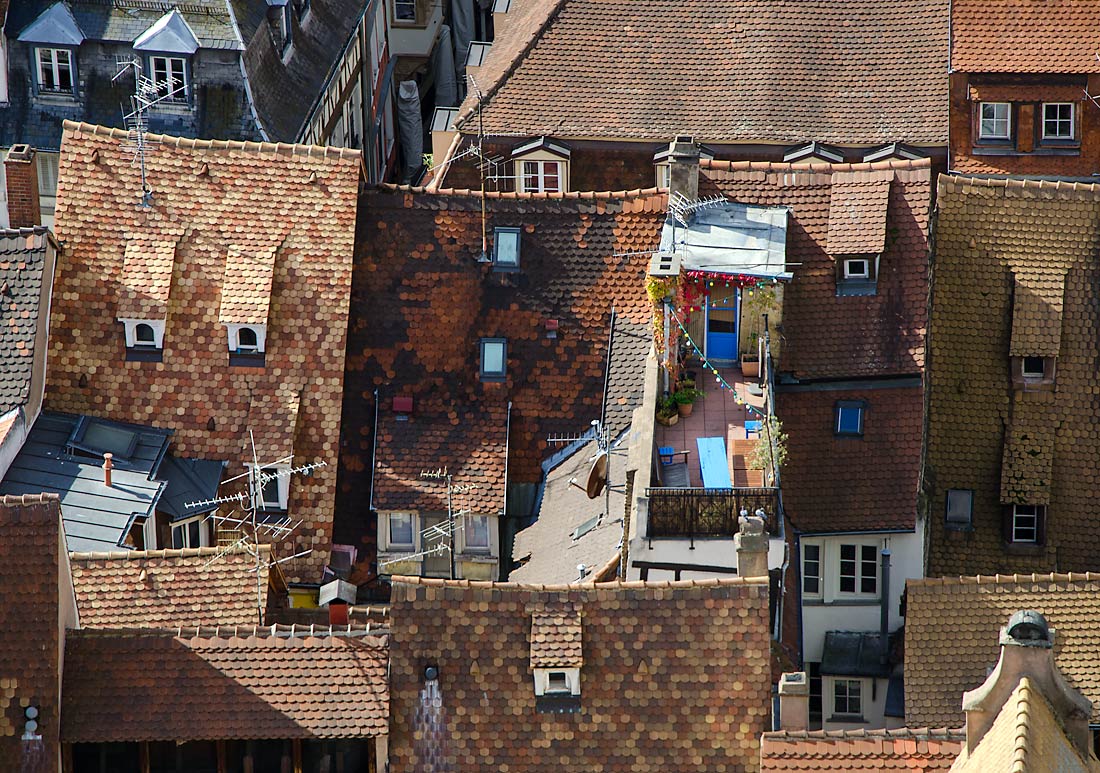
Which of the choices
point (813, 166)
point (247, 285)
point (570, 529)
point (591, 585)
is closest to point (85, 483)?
point (247, 285)

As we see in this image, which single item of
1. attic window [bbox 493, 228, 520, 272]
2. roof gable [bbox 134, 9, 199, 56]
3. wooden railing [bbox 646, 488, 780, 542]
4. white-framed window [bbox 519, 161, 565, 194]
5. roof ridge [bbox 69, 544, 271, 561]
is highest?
roof gable [bbox 134, 9, 199, 56]

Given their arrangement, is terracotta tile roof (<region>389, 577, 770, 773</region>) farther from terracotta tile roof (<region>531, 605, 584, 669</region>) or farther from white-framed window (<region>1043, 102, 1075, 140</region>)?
white-framed window (<region>1043, 102, 1075, 140</region>)

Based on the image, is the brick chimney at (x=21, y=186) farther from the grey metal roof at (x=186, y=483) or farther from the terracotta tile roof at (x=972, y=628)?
the terracotta tile roof at (x=972, y=628)

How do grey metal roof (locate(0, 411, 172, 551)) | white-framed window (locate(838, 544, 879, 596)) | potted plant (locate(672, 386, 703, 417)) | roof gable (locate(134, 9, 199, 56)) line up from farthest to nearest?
roof gable (locate(134, 9, 199, 56)) < white-framed window (locate(838, 544, 879, 596)) < potted plant (locate(672, 386, 703, 417)) < grey metal roof (locate(0, 411, 172, 551))

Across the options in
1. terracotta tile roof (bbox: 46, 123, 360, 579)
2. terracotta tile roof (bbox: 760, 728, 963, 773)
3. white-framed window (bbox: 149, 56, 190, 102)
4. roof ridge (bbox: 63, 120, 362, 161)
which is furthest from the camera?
white-framed window (bbox: 149, 56, 190, 102)

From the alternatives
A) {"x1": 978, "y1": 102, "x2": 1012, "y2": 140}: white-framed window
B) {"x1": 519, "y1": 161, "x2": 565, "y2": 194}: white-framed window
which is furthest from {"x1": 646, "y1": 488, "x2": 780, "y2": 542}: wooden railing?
{"x1": 978, "y1": 102, "x2": 1012, "y2": 140}: white-framed window

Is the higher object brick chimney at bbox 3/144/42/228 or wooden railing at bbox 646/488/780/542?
brick chimney at bbox 3/144/42/228

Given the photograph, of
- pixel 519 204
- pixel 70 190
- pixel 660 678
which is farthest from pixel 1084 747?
pixel 70 190

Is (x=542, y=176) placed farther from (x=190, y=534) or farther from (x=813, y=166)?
(x=190, y=534)

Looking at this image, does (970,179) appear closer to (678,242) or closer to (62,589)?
(678,242)
